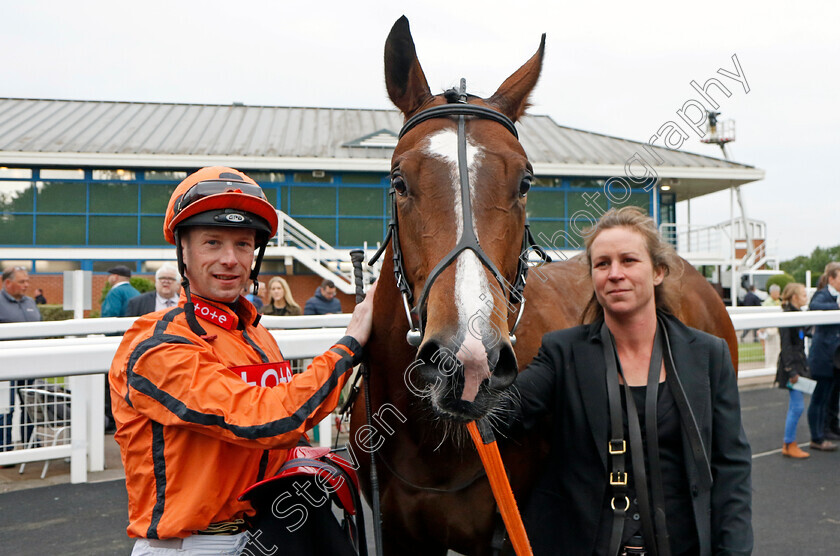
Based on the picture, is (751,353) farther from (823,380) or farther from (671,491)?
(671,491)

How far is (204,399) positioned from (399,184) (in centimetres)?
88

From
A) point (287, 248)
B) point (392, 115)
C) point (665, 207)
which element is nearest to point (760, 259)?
point (665, 207)

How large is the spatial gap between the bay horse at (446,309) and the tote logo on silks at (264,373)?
40 centimetres

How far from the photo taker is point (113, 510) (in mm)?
4117

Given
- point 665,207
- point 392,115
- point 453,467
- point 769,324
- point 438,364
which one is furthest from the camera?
point 392,115

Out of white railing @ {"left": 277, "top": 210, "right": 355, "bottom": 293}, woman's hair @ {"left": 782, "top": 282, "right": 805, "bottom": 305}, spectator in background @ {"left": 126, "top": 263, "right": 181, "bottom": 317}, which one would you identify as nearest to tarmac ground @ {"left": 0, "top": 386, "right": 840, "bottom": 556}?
spectator in background @ {"left": 126, "top": 263, "right": 181, "bottom": 317}

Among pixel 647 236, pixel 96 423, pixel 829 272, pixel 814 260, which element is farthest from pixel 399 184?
pixel 814 260

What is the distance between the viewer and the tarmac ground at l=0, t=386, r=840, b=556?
143 inches

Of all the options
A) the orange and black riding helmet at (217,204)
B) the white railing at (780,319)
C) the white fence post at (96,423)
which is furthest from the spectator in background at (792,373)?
the white fence post at (96,423)

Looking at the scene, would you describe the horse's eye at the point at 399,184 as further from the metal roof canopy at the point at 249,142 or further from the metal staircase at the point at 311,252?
the metal roof canopy at the point at 249,142

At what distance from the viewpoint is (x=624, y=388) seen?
1.89 m

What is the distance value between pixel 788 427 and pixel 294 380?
5.72 m

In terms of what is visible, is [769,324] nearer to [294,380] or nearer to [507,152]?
[507,152]

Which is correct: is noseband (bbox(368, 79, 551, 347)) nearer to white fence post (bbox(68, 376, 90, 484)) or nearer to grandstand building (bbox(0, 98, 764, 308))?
white fence post (bbox(68, 376, 90, 484))
